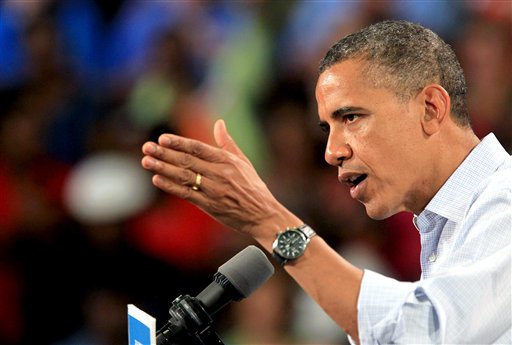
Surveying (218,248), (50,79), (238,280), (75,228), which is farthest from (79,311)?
(238,280)

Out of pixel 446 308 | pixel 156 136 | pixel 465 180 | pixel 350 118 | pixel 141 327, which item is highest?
pixel 156 136

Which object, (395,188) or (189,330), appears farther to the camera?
(395,188)

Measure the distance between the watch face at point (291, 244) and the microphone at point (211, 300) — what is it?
73mm

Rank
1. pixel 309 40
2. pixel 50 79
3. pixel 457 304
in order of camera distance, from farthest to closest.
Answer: pixel 309 40
pixel 50 79
pixel 457 304

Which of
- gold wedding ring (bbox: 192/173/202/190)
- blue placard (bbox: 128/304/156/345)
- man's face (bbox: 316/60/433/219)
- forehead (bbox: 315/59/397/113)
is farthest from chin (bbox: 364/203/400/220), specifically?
blue placard (bbox: 128/304/156/345)

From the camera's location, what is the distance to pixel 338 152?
2.07 m

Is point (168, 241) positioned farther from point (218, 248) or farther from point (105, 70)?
point (105, 70)

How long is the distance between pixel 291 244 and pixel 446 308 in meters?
0.31

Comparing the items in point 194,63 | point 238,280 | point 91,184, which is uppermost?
point 194,63

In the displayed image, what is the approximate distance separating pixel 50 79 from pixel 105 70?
34 cm

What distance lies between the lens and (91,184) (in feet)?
14.2

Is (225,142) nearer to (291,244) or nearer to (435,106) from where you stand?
(291,244)

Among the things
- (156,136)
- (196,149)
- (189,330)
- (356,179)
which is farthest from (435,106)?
(156,136)

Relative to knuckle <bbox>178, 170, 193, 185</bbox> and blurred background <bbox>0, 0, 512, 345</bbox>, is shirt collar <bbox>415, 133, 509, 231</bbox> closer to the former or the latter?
knuckle <bbox>178, 170, 193, 185</bbox>
